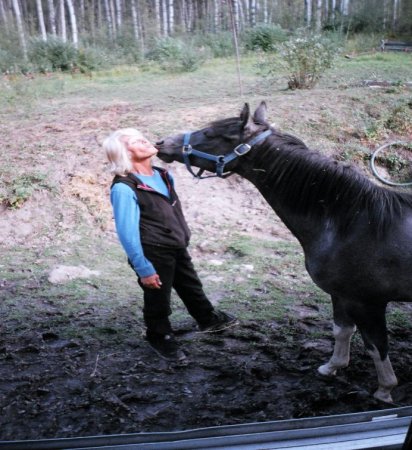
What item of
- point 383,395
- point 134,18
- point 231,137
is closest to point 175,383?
point 383,395

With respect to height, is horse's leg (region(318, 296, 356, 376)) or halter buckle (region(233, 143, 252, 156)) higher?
halter buckle (region(233, 143, 252, 156))

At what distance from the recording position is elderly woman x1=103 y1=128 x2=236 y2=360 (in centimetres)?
291

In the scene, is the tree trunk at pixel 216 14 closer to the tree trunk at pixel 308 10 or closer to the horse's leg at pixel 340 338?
the tree trunk at pixel 308 10

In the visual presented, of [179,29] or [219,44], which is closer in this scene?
[219,44]

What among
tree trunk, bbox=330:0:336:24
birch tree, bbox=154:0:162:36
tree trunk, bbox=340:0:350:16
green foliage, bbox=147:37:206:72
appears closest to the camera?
green foliage, bbox=147:37:206:72

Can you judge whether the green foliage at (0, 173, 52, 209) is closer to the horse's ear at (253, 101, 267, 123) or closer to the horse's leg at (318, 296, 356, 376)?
the horse's ear at (253, 101, 267, 123)

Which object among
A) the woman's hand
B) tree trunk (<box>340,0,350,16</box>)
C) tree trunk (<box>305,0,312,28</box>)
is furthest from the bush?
tree trunk (<box>305,0,312,28</box>)

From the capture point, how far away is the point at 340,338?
3088 millimetres

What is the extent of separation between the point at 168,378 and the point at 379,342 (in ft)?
4.17

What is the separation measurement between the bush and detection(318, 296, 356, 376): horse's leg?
22.9 feet

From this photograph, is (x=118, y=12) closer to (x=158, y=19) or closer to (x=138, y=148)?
(x=158, y=19)

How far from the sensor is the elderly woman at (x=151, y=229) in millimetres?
2912

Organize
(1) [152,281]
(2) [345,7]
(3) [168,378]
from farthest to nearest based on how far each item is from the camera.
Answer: (2) [345,7] < (3) [168,378] < (1) [152,281]

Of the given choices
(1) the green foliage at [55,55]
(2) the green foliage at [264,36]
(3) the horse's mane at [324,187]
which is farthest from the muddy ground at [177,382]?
(1) the green foliage at [55,55]
